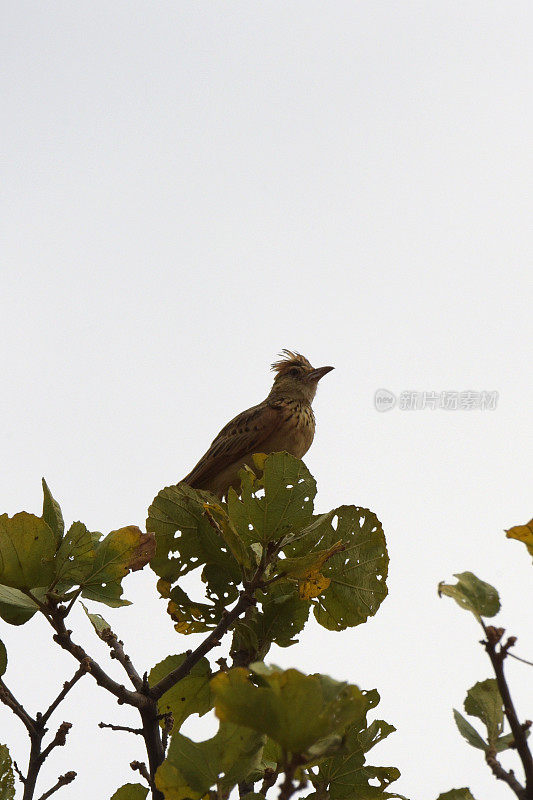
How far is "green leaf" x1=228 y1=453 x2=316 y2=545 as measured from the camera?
2607 millimetres

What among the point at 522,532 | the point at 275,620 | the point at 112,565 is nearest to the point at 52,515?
the point at 112,565

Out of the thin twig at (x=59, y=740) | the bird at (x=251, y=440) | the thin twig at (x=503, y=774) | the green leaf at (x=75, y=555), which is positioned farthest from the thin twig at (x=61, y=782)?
the bird at (x=251, y=440)

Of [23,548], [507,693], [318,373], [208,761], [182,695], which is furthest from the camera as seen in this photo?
[318,373]

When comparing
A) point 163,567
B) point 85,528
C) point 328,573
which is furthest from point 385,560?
point 85,528

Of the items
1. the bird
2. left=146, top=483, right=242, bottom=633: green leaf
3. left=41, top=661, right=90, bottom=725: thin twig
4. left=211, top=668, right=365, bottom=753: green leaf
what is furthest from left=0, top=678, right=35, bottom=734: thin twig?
the bird

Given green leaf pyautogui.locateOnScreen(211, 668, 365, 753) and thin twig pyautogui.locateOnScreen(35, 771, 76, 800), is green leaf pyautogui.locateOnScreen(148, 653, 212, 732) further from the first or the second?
green leaf pyautogui.locateOnScreen(211, 668, 365, 753)

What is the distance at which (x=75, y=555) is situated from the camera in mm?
2480

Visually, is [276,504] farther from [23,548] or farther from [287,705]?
[287,705]

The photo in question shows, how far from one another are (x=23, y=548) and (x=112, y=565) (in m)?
0.30

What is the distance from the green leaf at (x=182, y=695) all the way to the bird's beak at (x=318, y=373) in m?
5.15

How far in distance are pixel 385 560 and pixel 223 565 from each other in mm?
535

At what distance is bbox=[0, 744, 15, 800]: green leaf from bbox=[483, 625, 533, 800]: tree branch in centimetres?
159

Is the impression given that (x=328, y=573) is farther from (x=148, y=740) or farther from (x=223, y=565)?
(x=148, y=740)

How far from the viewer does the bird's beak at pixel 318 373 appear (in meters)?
8.11
